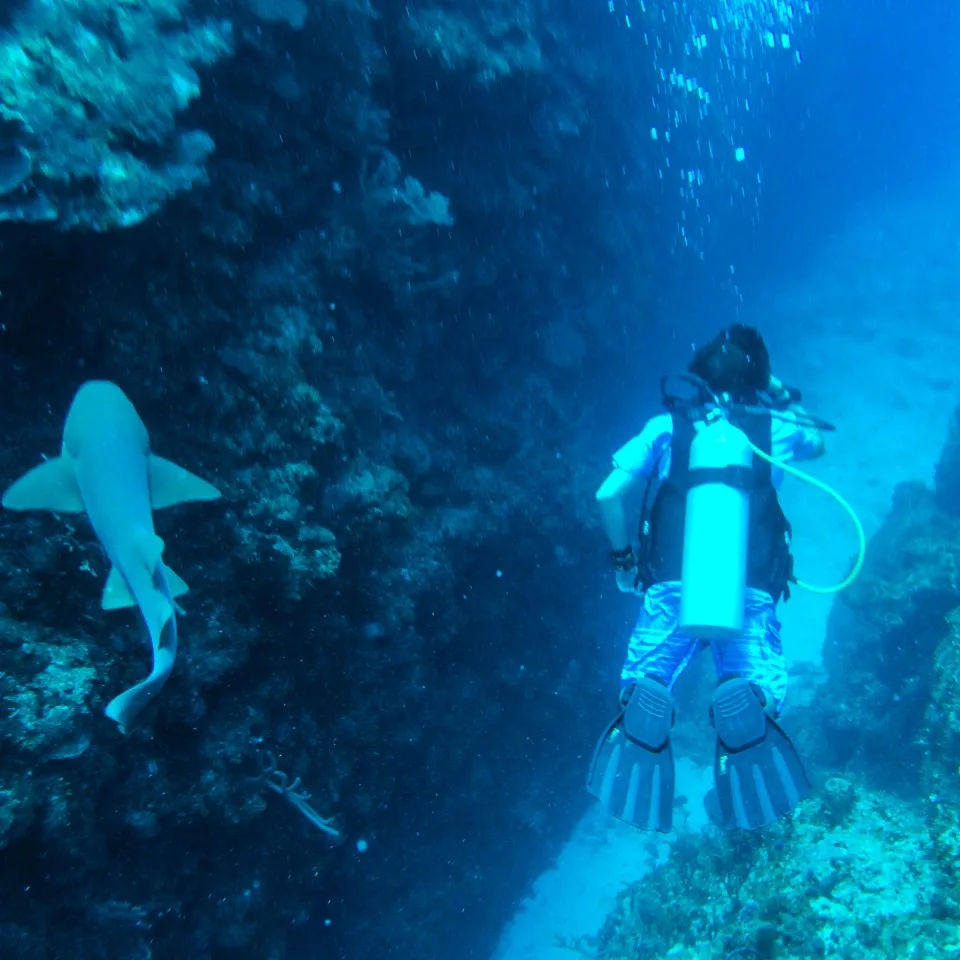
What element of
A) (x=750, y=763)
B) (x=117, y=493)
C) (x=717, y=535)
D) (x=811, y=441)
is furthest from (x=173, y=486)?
(x=811, y=441)

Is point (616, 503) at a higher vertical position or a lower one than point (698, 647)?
higher

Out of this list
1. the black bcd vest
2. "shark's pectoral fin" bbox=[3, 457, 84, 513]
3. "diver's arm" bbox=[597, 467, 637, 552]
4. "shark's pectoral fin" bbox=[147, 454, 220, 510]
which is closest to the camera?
"shark's pectoral fin" bbox=[3, 457, 84, 513]

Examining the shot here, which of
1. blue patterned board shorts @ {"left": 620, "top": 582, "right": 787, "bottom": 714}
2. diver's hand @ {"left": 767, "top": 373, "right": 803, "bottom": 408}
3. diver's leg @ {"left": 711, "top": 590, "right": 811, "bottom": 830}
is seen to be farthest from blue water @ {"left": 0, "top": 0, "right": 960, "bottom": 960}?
diver's hand @ {"left": 767, "top": 373, "right": 803, "bottom": 408}

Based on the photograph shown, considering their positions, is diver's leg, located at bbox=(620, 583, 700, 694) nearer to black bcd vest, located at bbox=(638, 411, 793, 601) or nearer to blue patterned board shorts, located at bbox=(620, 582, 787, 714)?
blue patterned board shorts, located at bbox=(620, 582, 787, 714)

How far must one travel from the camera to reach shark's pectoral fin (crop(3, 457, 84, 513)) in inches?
89.0

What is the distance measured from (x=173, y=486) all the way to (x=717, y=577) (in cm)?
295

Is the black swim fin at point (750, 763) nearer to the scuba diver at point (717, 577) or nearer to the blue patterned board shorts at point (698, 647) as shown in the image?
the scuba diver at point (717, 577)

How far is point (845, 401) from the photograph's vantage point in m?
20.1

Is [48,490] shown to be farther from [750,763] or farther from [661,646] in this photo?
[750,763]

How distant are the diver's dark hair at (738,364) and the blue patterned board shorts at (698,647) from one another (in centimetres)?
136

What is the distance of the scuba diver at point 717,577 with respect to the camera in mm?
3473

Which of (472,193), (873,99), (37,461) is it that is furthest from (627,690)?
(873,99)

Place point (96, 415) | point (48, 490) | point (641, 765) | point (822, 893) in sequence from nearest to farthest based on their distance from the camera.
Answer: point (96, 415)
point (48, 490)
point (641, 765)
point (822, 893)

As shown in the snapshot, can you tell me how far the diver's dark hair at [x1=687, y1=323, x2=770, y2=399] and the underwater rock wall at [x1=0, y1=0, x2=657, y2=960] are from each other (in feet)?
10.2
